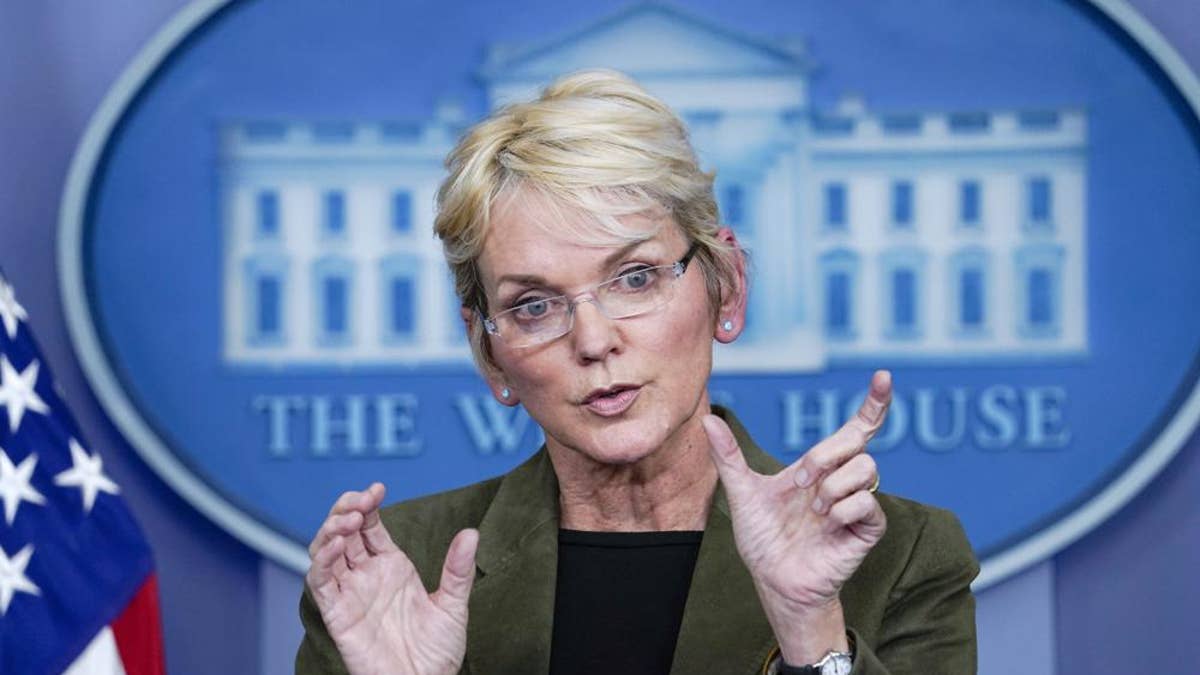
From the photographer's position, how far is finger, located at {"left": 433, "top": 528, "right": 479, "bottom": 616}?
169 centimetres

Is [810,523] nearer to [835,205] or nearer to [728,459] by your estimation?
[728,459]

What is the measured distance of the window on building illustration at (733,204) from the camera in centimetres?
284

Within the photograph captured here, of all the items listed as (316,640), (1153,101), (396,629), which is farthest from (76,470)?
(1153,101)

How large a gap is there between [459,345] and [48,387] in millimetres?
722

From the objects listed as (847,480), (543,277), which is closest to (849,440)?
(847,480)

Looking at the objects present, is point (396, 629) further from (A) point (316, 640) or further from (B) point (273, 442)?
(B) point (273, 442)

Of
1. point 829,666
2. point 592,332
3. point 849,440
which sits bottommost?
point 829,666

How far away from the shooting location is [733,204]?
9.34 feet

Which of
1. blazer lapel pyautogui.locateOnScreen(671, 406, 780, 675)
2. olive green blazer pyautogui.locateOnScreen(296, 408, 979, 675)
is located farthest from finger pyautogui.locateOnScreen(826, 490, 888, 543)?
blazer lapel pyautogui.locateOnScreen(671, 406, 780, 675)

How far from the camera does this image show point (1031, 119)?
2836mm

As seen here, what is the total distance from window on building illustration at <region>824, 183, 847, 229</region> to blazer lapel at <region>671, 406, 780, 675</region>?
1058 mm

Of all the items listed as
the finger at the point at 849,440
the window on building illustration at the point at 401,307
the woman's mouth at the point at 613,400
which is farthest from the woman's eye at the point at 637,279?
the window on building illustration at the point at 401,307

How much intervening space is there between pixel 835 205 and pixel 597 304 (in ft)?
3.77

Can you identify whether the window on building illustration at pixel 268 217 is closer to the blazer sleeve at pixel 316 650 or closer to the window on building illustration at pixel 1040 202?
the blazer sleeve at pixel 316 650
